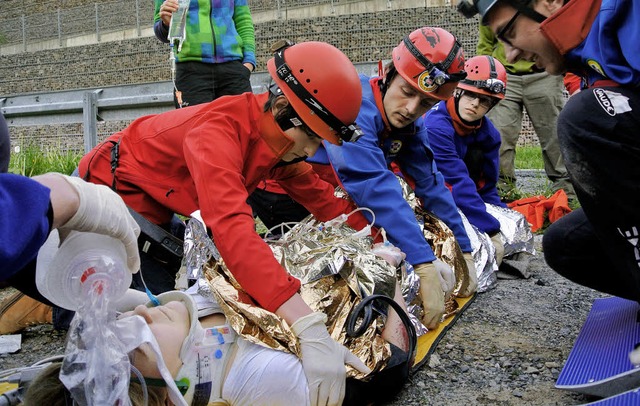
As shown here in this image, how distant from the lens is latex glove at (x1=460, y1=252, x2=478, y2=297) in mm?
3410

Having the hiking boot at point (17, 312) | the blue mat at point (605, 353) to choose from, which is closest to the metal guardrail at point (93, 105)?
Result: the hiking boot at point (17, 312)

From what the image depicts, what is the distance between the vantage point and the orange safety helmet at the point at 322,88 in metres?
2.43

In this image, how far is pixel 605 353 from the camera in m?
2.22

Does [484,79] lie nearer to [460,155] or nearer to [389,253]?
[460,155]

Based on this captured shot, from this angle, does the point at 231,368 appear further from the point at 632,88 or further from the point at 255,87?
the point at 255,87

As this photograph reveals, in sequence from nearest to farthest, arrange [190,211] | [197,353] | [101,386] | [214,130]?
1. [101,386]
2. [197,353]
3. [214,130]
4. [190,211]

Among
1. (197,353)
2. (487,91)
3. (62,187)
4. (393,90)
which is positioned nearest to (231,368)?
(197,353)

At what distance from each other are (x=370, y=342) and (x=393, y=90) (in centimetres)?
147

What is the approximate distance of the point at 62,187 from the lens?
1.43 m

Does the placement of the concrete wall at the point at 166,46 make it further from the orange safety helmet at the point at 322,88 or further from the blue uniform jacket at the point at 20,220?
the blue uniform jacket at the point at 20,220

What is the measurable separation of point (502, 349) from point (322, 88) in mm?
1293

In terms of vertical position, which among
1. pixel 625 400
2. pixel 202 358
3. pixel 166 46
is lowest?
pixel 166 46

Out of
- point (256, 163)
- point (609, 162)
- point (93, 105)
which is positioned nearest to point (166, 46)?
point (93, 105)

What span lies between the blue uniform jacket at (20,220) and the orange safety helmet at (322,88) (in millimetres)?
1266
